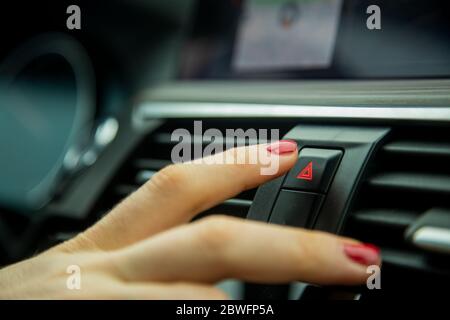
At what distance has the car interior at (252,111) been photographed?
2.24 feet

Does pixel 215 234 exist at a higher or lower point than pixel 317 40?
lower

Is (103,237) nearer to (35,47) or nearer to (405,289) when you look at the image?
(405,289)

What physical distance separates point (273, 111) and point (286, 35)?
0.79 ft

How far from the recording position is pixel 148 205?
60 centimetres

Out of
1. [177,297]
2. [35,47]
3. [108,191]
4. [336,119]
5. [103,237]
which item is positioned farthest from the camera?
[35,47]

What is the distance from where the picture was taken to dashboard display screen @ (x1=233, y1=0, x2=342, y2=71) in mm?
1017

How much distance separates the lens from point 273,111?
0.88 metres

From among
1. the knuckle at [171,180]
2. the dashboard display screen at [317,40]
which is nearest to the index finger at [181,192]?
the knuckle at [171,180]

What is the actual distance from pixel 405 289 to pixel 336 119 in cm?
23

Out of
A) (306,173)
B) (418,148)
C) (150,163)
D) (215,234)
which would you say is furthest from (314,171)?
(150,163)

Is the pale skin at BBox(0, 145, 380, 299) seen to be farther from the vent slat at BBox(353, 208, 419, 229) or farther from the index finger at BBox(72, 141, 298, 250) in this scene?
the vent slat at BBox(353, 208, 419, 229)

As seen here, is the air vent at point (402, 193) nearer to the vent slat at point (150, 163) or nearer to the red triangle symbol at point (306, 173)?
Answer: the red triangle symbol at point (306, 173)

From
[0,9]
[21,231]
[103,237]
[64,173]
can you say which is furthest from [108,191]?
[0,9]

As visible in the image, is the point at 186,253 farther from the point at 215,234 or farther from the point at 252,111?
the point at 252,111
